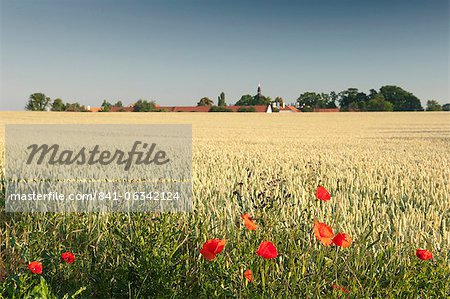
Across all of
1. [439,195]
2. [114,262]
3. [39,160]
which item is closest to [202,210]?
[114,262]

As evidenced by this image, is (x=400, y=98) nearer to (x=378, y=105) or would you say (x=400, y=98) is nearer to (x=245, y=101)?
(x=378, y=105)

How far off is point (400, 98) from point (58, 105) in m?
58.6

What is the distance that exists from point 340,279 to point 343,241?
0.42m

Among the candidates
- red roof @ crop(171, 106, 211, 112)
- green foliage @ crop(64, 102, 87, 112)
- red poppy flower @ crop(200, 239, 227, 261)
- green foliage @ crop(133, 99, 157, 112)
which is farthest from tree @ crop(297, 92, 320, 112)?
red poppy flower @ crop(200, 239, 227, 261)

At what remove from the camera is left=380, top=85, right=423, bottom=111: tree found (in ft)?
260

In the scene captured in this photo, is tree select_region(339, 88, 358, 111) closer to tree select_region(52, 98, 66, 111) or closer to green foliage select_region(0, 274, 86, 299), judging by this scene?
tree select_region(52, 98, 66, 111)

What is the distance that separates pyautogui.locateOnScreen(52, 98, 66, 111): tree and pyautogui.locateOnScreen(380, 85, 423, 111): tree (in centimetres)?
5586

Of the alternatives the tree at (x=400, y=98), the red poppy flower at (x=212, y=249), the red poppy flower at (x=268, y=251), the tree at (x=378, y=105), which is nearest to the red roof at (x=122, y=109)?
the tree at (x=378, y=105)

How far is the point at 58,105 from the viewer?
62.8 metres

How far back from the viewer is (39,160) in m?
7.14

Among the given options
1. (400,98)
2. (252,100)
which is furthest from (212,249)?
(400,98)

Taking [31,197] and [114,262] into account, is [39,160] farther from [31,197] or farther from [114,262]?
[114,262]

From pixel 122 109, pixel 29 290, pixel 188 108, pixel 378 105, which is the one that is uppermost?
pixel 378 105

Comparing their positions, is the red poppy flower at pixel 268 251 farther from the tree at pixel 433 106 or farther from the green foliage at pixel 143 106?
the tree at pixel 433 106
